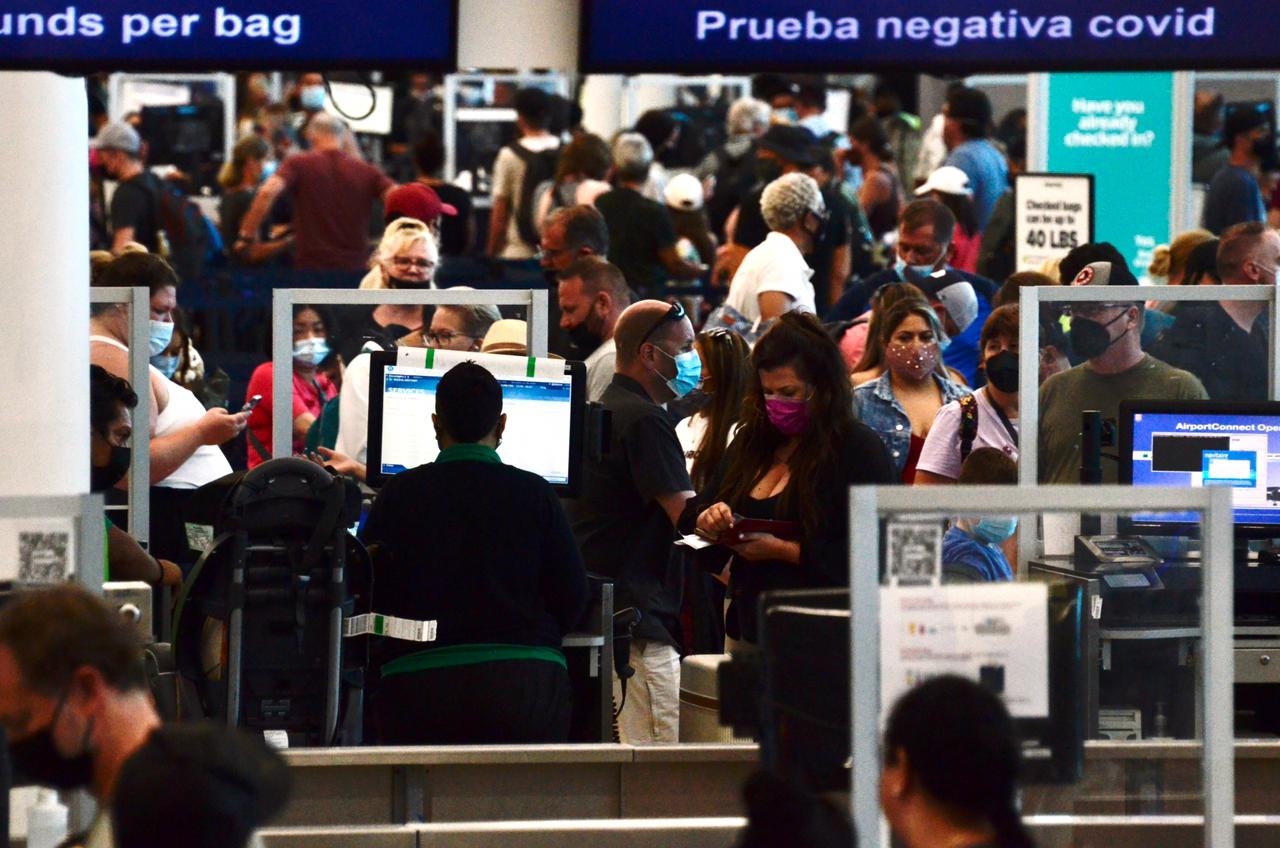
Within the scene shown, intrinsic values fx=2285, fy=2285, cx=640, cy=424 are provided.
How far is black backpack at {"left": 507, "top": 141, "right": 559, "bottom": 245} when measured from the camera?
14930 millimetres

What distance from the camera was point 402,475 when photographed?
6.16 m

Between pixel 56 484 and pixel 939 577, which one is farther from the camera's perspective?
pixel 56 484

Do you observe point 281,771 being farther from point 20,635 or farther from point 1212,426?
point 1212,426

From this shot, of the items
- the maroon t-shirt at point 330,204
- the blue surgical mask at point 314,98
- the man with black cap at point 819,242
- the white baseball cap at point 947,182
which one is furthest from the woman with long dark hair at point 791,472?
the blue surgical mask at point 314,98

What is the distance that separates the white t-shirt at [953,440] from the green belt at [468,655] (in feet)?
5.95

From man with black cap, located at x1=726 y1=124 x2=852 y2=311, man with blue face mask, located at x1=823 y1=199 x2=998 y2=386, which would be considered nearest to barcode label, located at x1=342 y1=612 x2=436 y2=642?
man with blue face mask, located at x1=823 y1=199 x2=998 y2=386

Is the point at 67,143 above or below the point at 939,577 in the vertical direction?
above

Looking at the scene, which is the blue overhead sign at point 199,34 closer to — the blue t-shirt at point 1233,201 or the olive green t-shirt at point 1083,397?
the olive green t-shirt at point 1083,397

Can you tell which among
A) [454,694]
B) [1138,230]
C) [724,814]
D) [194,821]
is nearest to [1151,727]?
[724,814]

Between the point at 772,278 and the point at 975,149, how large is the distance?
4.55 meters

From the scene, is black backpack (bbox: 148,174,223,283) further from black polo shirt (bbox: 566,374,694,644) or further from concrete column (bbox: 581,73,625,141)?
black polo shirt (bbox: 566,374,694,644)

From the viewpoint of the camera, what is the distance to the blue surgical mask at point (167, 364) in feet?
29.3

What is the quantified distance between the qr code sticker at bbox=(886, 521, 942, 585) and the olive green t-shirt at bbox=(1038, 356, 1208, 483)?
3.20 meters

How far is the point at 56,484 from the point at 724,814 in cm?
A: 197
